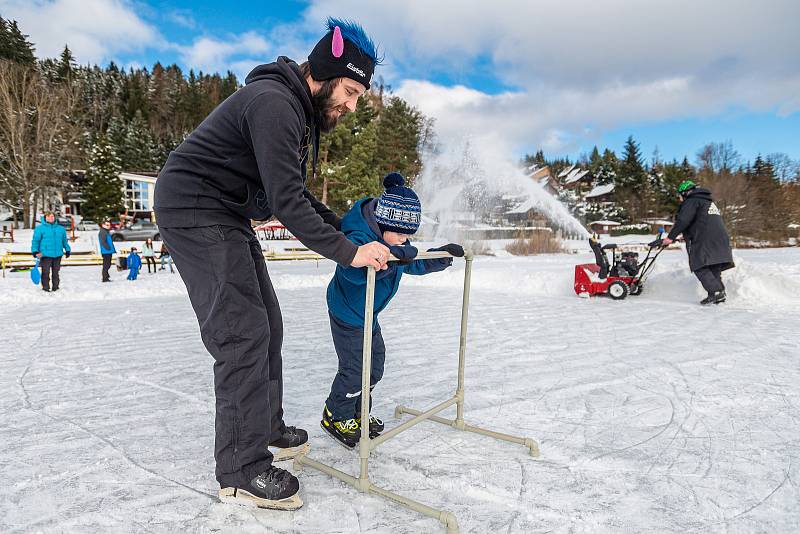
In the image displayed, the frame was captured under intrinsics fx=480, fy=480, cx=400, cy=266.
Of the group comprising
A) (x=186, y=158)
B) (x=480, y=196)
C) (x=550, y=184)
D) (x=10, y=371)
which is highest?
(x=550, y=184)

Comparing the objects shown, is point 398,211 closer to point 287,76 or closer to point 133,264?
point 287,76

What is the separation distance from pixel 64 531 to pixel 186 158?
143cm

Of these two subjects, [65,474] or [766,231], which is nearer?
[65,474]

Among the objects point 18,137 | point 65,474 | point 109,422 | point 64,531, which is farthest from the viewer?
point 18,137

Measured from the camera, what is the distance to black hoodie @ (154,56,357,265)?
1.67m

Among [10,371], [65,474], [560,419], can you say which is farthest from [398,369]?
A: [10,371]

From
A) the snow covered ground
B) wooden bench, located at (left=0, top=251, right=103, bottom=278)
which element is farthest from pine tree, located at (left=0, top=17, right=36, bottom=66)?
the snow covered ground

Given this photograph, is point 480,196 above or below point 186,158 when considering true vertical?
above

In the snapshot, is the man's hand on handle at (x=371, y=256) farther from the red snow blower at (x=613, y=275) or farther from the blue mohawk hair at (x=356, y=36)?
the red snow blower at (x=613, y=275)

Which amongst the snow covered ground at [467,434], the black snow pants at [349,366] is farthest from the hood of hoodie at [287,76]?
the snow covered ground at [467,434]

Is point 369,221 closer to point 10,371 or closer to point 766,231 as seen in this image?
point 10,371

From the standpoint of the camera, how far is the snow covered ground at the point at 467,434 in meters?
1.87

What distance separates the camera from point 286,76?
5.98 feet

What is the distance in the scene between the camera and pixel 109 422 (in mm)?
2754
